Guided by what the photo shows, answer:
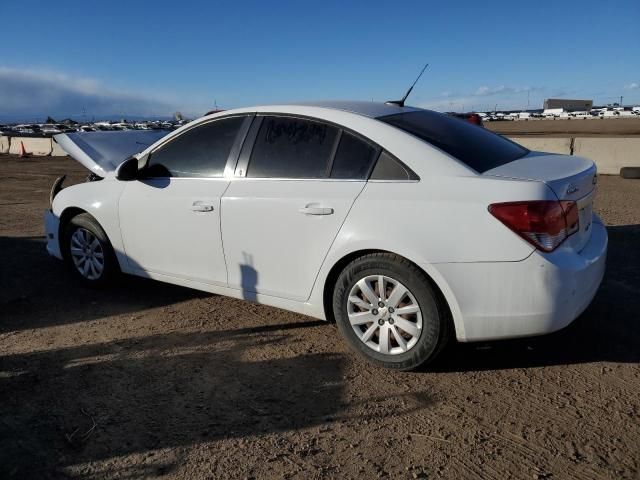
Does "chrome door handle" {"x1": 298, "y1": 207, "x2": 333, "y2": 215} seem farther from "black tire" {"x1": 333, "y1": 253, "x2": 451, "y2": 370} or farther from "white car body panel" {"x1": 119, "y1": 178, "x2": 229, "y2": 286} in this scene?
"white car body panel" {"x1": 119, "y1": 178, "x2": 229, "y2": 286}

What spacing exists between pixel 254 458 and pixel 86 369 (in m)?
1.57

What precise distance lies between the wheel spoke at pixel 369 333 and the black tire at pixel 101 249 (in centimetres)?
261

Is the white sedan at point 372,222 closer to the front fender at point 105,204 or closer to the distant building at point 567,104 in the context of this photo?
the front fender at point 105,204

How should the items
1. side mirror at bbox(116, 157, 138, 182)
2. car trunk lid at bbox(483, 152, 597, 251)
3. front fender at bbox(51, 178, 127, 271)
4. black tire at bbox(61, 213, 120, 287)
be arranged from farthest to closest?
black tire at bbox(61, 213, 120, 287) < front fender at bbox(51, 178, 127, 271) < side mirror at bbox(116, 157, 138, 182) < car trunk lid at bbox(483, 152, 597, 251)

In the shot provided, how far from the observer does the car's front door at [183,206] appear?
→ 407 cm

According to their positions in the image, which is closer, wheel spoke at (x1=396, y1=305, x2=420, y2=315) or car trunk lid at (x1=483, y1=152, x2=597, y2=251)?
car trunk lid at (x1=483, y1=152, x2=597, y2=251)

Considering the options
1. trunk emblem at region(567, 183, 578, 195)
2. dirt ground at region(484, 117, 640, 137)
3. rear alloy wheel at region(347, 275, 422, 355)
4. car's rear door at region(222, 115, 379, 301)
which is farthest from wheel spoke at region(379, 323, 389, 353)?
dirt ground at region(484, 117, 640, 137)

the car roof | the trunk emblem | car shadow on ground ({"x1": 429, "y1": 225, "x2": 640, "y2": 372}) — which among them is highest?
the car roof

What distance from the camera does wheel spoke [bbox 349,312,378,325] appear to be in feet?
11.2

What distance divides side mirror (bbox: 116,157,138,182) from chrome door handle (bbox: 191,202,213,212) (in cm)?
76

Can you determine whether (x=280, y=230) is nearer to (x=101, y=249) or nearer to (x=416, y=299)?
(x=416, y=299)

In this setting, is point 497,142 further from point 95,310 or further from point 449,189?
point 95,310

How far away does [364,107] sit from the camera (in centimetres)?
396

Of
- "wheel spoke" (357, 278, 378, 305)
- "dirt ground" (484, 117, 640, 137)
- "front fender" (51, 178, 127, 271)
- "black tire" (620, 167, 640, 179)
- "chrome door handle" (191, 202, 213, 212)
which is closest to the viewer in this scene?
"wheel spoke" (357, 278, 378, 305)
